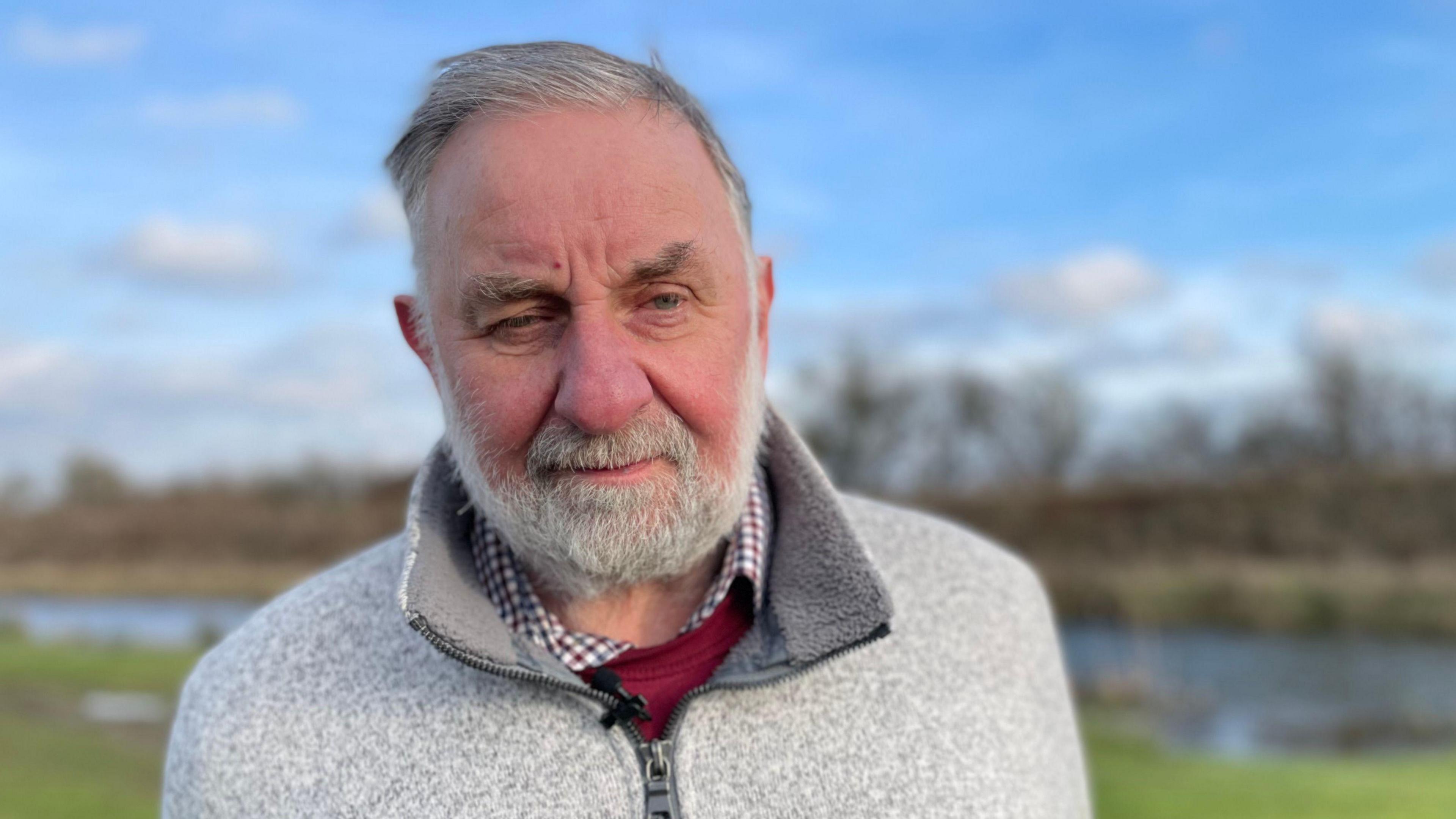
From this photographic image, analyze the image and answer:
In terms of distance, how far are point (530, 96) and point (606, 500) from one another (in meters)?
0.64

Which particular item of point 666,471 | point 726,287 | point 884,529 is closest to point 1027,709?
point 884,529

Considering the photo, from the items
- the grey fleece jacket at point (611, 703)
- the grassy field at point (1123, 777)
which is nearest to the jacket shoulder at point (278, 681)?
the grey fleece jacket at point (611, 703)

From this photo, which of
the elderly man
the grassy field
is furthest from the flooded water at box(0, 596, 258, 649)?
the elderly man

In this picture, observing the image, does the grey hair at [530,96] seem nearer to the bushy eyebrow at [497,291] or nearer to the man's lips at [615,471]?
the bushy eyebrow at [497,291]

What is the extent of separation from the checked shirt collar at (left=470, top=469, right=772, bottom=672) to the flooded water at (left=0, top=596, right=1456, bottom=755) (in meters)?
13.4

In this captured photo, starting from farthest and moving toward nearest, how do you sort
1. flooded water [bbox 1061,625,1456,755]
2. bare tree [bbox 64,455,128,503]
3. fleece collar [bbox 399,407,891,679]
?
bare tree [bbox 64,455,128,503] → flooded water [bbox 1061,625,1456,755] → fleece collar [bbox 399,407,891,679]

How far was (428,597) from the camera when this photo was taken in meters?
1.69

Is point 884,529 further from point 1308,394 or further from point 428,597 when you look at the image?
point 1308,394

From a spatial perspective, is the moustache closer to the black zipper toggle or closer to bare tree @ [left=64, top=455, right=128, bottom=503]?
the black zipper toggle

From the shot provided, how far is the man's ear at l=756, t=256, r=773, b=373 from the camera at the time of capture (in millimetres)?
1977

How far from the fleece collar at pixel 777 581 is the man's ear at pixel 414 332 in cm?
18

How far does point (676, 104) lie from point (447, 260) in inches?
17.5

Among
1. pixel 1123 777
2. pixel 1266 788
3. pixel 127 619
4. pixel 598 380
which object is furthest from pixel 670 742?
pixel 127 619

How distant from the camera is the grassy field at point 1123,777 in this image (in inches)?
303
